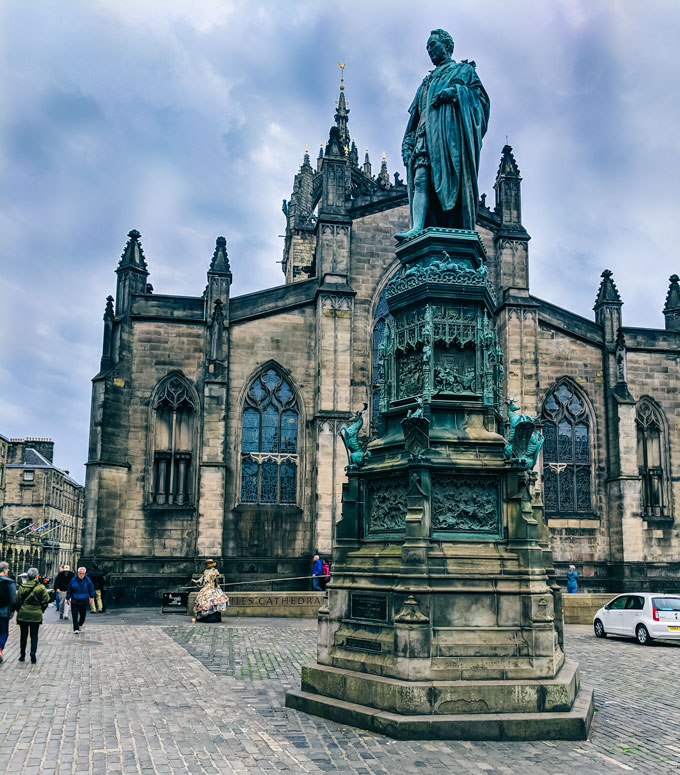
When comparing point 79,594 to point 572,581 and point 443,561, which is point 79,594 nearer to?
point 443,561

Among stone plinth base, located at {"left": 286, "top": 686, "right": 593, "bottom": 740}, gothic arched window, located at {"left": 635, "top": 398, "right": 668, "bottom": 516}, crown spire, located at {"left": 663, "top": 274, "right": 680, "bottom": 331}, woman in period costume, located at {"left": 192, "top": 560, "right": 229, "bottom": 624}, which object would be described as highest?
crown spire, located at {"left": 663, "top": 274, "right": 680, "bottom": 331}

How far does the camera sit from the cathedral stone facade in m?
26.9

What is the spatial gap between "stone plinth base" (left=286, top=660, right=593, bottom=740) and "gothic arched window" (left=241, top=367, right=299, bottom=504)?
66.1 feet

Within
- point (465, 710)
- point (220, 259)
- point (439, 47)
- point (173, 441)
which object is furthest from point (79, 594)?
point (220, 259)

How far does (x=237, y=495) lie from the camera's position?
2780 cm

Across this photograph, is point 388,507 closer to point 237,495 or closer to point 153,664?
point 153,664

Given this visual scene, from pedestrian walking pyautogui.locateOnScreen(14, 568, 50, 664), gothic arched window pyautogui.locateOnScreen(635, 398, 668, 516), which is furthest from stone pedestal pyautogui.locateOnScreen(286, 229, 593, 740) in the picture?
gothic arched window pyautogui.locateOnScreen(635, 398, 668, 516)

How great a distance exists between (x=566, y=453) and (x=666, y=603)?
12.1 metres

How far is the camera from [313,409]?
2869 cm

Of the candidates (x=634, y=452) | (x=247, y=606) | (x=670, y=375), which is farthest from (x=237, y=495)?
(x=670, y=375)

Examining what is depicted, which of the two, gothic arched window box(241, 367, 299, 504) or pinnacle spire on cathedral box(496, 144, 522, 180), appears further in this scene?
pinnacle spire on cathedral box(496, 144, 522, 180)

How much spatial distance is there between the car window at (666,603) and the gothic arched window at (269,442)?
13.3 meters

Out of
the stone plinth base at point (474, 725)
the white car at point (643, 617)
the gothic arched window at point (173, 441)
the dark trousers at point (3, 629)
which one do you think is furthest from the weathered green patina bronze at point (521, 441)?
the gothic arched window at point (173, 441)

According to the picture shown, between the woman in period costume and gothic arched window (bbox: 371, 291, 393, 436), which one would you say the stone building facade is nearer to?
gothic arched window (bbox: 371, 291, 393, 436)
